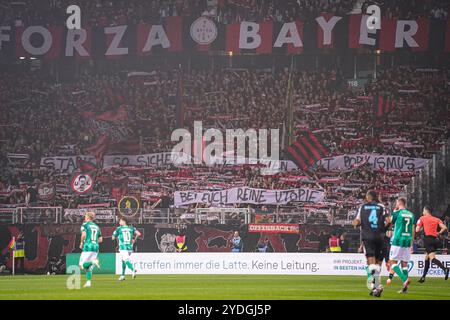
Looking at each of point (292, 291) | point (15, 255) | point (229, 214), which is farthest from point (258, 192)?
point (292, 291)

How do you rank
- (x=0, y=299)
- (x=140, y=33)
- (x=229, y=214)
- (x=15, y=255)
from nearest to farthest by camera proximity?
(x=0, y=299) < (x=15, y=255) < (x=229, y=214) < (x=140, y=33)

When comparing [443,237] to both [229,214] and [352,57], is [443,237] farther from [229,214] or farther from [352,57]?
[352,57]

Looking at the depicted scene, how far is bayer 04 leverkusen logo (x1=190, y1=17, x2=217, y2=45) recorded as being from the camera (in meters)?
51.8

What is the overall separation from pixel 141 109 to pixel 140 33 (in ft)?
15.7

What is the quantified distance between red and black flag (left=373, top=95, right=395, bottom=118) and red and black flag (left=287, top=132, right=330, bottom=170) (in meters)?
3.89

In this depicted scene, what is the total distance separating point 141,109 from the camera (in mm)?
51062

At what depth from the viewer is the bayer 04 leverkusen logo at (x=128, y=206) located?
135ft

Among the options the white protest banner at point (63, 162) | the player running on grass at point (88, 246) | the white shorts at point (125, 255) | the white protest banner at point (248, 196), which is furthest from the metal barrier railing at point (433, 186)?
the player running on grass at point (88, 246)

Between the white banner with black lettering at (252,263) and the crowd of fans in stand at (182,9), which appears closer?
the white banner with black lettering at (252,263)

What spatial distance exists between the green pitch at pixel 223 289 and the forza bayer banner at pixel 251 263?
2655 millimetres

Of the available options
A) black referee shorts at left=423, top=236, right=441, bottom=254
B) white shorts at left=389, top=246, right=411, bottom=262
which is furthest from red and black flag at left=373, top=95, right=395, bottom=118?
white shorts at left=389, top=246, right=411, bottom=262

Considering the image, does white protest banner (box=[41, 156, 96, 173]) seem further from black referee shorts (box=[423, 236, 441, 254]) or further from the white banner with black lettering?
black referee shorts (box=[423, 236, 441, 254])

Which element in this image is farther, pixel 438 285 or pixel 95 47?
pixel 95 47

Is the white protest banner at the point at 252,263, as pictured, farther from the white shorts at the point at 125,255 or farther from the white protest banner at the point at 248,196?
the white protest banner at the point at 248,196
